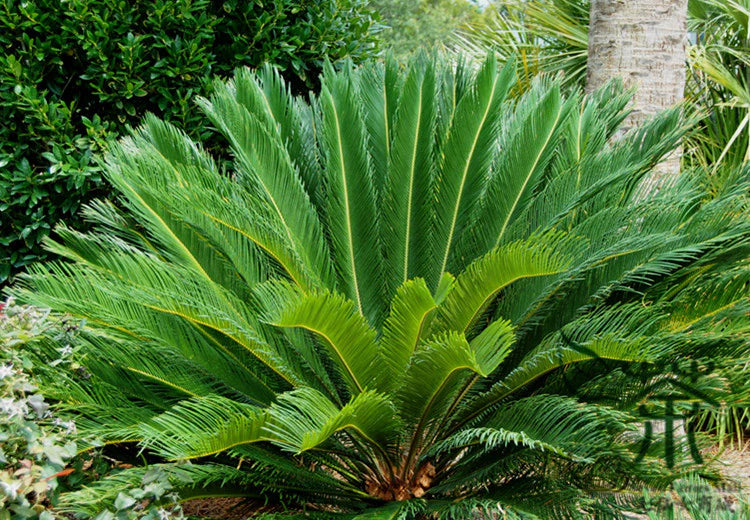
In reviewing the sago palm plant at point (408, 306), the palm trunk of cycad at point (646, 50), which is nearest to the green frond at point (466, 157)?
the sago palm plant at point (408, 306)

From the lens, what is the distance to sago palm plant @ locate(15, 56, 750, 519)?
1.87m

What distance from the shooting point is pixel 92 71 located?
3434 millimetres

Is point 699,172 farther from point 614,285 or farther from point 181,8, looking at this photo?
point 181,8

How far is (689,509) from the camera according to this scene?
1.36 metres

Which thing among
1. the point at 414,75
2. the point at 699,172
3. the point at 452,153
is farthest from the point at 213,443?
the point at 699,172

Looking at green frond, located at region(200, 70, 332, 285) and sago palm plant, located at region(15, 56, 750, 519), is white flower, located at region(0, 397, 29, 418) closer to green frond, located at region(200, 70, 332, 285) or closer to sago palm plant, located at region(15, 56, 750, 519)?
sago palm plant, located at region(15, 56, 750, 519)

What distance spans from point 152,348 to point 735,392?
1.72m

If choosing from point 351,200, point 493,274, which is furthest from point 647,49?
point 493,274

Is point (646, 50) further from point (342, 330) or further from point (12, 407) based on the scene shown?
point (12, 407)

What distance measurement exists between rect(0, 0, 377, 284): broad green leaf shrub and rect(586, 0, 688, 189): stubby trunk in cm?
150

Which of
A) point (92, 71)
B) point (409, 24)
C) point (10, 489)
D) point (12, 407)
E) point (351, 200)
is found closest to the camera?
point (10, 489)

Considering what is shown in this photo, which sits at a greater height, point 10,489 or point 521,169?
point 521,169

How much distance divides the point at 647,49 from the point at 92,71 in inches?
→ 105

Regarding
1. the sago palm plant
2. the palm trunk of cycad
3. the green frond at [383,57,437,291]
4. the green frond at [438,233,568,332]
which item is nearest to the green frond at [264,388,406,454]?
the sago palm plant
